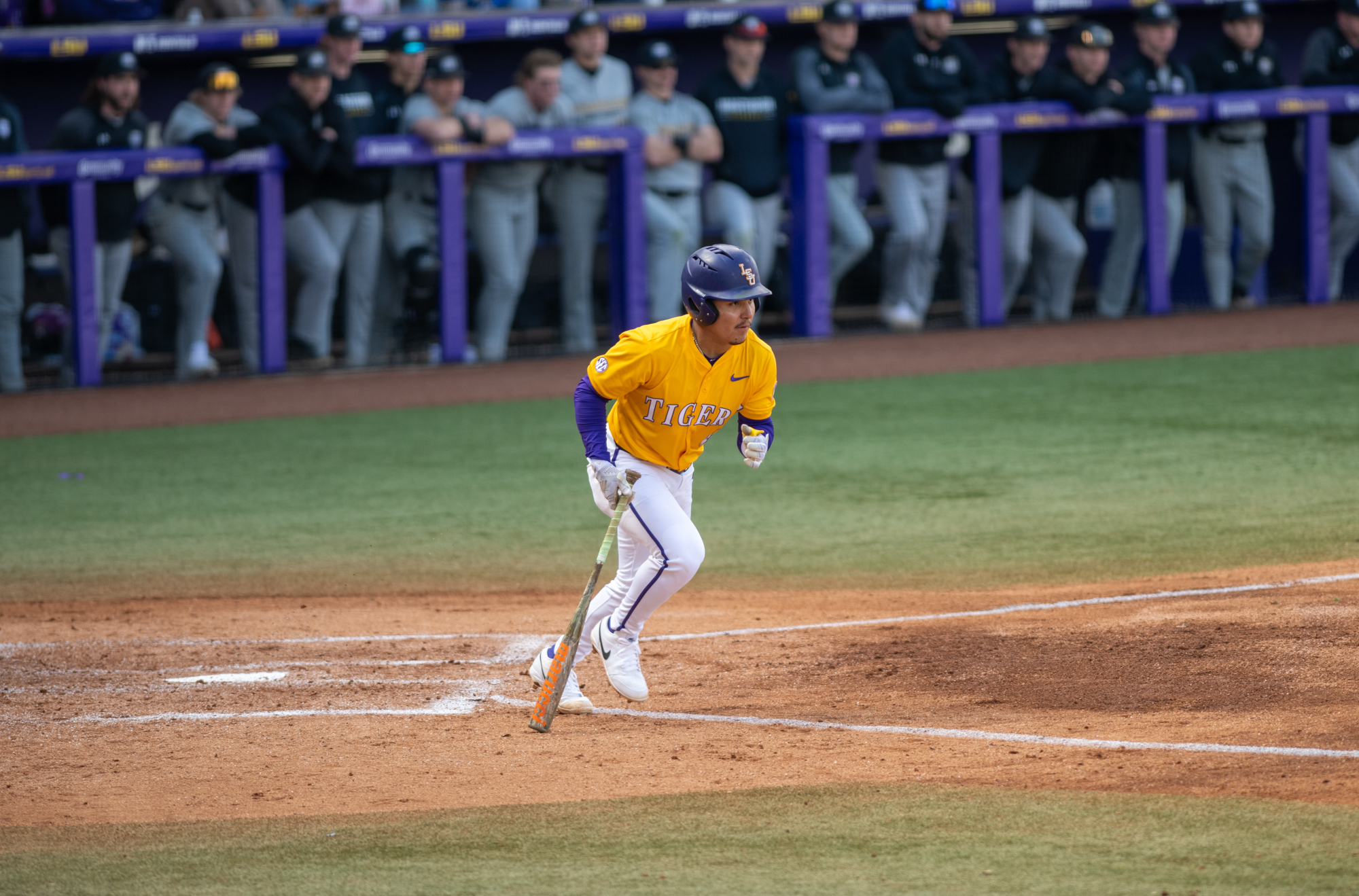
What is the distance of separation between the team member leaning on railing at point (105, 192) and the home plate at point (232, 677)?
6435mm

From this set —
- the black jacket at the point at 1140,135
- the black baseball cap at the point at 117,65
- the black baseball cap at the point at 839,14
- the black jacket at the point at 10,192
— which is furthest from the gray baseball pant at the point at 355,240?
the black jacket at the point at 1140,135

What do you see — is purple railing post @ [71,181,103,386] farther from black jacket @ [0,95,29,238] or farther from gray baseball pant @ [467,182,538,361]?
gray baseball pant @ [467,182,538,361]

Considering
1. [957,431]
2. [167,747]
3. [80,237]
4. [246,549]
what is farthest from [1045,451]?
[80,237]

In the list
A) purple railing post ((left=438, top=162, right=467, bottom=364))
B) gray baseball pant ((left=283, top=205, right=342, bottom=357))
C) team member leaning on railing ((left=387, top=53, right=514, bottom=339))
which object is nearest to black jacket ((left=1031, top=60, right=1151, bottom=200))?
team member leaning on railing ((left=387, top=53, right=514, bottom=339))

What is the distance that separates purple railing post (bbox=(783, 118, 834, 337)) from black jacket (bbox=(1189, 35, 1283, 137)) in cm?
333

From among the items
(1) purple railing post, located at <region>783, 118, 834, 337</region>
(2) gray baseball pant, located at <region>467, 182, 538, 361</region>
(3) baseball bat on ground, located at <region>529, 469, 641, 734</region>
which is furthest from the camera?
(1) purple railing post, located at <region>783, 118, 834, 337</region>

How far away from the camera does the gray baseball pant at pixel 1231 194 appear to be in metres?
14.0

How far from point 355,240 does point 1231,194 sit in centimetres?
705

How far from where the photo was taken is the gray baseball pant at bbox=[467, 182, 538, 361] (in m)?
12.5

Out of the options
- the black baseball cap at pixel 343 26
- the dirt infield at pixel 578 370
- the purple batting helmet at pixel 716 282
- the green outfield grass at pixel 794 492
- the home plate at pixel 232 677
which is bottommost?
the dirt infield at pixel 578 370

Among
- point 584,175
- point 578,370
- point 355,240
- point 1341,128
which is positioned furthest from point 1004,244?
point 355,240

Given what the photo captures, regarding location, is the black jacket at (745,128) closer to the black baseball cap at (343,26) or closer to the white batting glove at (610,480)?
the black baseball cap at (343,26)

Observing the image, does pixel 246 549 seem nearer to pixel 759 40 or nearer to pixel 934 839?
pixel 934 839

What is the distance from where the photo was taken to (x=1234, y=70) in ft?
46.3
